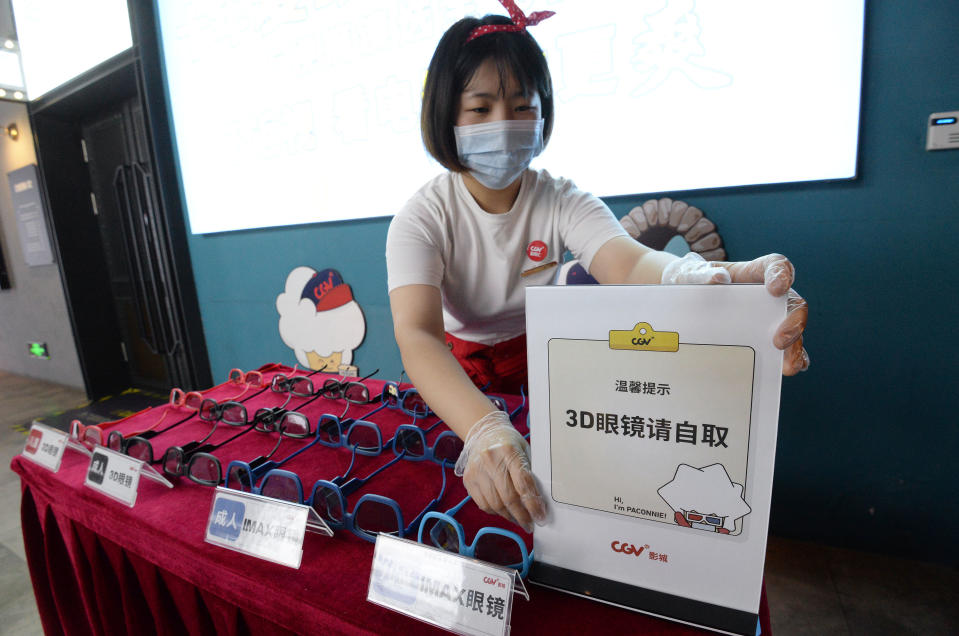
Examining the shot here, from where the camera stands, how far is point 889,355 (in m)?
1.47

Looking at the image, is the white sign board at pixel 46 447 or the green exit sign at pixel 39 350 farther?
the green exit sign at pixel 39 350

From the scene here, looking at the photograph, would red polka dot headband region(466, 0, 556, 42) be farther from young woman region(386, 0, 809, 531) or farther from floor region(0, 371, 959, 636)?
floor region(0, 371, 959, 636)

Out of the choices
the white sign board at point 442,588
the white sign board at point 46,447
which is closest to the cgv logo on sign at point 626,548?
the white sign board at point 442,588

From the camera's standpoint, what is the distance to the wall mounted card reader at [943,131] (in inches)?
50.0

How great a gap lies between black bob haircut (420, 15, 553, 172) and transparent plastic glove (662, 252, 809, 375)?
0.56m

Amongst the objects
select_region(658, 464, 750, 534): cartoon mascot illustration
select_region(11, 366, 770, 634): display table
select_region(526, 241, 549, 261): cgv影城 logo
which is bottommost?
select_region(11, 366, 770, 634): display table

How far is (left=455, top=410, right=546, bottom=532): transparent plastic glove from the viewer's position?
0.50 metres

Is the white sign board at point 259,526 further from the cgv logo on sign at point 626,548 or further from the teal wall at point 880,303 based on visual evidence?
the teal wall at point 880,303

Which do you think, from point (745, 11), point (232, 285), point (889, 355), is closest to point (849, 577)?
point (889, 355)

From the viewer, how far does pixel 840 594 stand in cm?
148

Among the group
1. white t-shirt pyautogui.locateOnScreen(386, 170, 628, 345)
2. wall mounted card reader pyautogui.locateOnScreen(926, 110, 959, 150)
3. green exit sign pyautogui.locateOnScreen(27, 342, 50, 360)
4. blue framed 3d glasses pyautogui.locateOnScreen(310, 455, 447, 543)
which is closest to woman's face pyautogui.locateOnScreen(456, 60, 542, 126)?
white t-shirt pyautogui.locateOnScreen(386, 170, 628, 345)

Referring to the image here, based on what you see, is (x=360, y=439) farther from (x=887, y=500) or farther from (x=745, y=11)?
(x=887, y=500)

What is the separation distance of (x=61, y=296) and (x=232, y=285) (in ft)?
7.17

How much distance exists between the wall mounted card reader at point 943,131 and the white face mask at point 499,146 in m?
1.20
